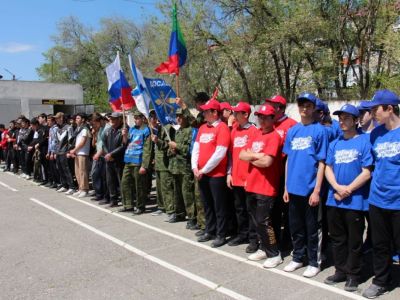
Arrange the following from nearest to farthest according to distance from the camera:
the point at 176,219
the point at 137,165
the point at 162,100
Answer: the point at 162,100 < the point at 176,219 < the point at 137,165

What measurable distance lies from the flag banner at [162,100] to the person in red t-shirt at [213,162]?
132 centimetres

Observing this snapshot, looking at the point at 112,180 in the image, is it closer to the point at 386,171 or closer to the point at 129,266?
the point at 129,266

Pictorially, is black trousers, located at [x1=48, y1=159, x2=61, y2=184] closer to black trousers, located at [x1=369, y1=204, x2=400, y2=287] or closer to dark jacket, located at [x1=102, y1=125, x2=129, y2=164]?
dark jacket, located at [x1=102, y1=125, x2=129, y2=164]

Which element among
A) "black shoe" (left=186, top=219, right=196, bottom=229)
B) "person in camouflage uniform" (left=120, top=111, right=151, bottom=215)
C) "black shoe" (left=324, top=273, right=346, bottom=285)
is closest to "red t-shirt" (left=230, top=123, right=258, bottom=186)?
"black shoe" (left=186, top=219, right=196, bottom=229)

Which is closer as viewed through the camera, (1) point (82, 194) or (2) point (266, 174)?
(2) point (266, 174)

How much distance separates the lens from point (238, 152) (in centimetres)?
541

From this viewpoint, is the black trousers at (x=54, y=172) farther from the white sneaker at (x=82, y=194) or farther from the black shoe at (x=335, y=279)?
the black shoe at (x=335, y=279)

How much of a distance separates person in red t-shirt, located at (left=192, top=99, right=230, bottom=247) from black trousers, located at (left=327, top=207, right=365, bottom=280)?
1.72 meters

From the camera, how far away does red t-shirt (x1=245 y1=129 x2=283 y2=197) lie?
4711 mm

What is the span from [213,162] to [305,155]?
4.75ft

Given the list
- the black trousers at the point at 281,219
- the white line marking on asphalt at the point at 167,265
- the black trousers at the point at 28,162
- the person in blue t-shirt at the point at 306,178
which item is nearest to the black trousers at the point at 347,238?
the person in blue t-shirt at the point at 306,178

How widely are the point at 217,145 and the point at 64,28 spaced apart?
4334 cm

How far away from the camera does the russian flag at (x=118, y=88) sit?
8.25 meters

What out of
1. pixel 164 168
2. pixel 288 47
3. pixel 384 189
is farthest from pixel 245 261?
pixel 288 47
